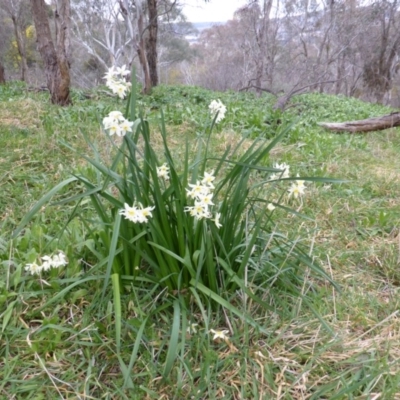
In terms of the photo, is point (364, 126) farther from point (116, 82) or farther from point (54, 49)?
point (116, 82)

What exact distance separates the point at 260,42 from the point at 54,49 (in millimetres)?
13056

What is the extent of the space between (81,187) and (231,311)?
1.71 m

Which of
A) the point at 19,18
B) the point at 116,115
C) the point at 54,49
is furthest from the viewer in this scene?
the point at 19,18

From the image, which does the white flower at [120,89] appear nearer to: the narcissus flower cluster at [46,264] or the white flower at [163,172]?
the white flower at [163,172]

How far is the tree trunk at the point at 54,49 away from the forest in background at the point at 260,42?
7.07 meters

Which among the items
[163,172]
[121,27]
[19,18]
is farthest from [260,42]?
[163,172]

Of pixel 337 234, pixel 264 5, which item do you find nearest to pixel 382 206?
pixel 337 234

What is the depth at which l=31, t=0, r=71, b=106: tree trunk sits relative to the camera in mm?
5062

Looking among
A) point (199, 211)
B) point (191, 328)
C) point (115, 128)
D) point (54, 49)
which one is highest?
point (54, 49)

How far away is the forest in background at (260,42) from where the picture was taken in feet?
58.5

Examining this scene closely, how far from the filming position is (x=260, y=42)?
16344 millimetres

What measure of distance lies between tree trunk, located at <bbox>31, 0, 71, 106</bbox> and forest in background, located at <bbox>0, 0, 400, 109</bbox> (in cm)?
707

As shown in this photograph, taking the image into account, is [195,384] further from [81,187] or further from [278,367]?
[81,187]

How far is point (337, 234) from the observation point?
7.63 feet
